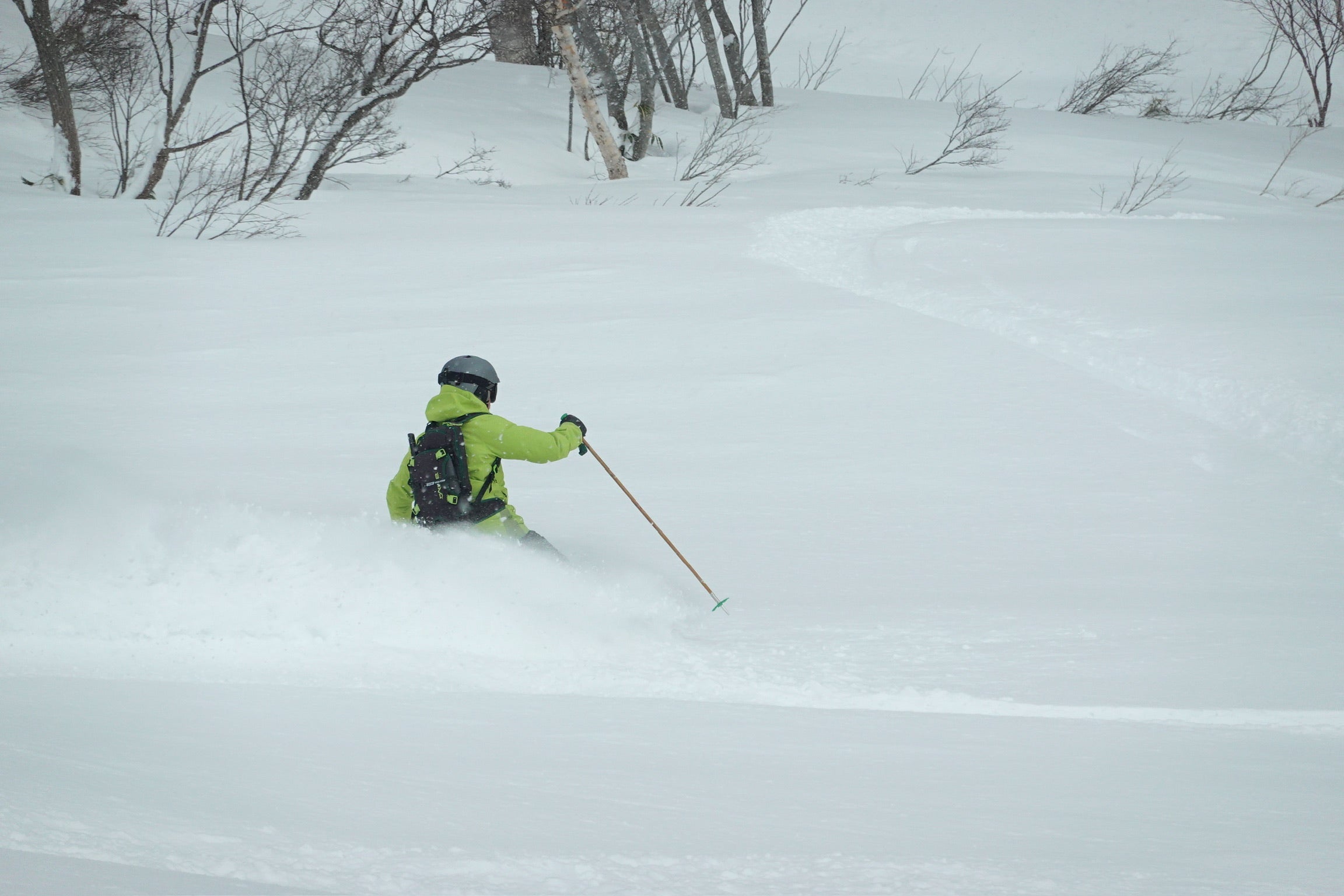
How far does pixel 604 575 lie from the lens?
15.5 feet

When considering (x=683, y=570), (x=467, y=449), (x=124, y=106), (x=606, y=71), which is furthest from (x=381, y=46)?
(x=683, y=570)

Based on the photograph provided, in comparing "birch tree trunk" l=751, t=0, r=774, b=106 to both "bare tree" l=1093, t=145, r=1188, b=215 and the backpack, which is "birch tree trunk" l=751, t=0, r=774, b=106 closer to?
"bare tree" l=1093, t=145, r=1188, b=215

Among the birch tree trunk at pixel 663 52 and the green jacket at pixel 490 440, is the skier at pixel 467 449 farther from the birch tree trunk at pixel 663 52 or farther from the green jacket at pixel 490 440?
the birch tree trunk at pixel 663 52

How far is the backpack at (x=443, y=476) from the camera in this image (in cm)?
416

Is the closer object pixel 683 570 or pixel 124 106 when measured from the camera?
pixel 683 570

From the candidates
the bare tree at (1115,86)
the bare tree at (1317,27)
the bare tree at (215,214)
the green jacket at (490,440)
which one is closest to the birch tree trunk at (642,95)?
the bare tree at (215,214)

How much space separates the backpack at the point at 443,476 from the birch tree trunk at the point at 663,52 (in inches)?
627

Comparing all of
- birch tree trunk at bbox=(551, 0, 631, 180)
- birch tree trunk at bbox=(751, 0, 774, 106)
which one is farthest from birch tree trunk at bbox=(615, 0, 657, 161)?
birch tree trunk at bbox=(751, 0, 774, 106)

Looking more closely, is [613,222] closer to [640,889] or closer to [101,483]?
[101,483]

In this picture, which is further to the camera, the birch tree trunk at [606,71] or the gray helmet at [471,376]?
the birch tree trunk at [606,71]

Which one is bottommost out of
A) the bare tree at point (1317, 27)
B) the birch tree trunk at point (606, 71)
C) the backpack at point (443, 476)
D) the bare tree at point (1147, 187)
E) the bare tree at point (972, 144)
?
the backpack at point (443, 476)

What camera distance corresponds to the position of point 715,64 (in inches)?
789

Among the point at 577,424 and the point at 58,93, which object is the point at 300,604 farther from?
the point at 58,93

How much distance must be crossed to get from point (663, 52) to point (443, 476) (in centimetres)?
1763
